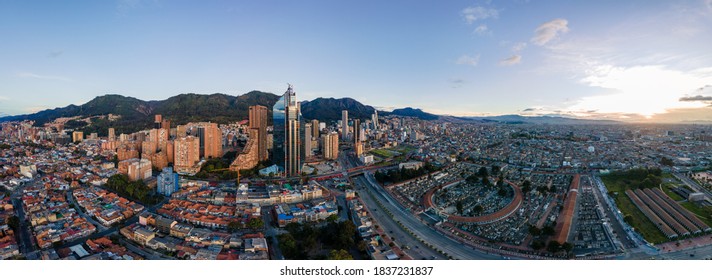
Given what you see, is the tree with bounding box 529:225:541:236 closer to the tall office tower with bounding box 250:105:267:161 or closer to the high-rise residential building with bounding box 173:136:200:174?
the tall office tower with bounding box 250:105:267:161

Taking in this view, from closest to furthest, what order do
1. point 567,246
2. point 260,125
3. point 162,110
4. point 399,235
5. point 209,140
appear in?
point 567,246
point 399,235
point 162,110
point 260,125
point 209,140

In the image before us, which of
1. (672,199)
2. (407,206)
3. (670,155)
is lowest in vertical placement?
(407,206)

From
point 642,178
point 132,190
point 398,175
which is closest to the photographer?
point 642,178

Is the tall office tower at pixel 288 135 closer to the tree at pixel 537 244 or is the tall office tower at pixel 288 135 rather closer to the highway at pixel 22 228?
the highway at pixel 22 228

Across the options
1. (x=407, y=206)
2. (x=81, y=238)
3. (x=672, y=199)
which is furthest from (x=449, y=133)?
(x=81, y=238)

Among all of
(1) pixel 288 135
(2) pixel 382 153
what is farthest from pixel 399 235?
(2) pixel 382 153

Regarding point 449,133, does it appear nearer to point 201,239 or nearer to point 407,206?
point 407,206

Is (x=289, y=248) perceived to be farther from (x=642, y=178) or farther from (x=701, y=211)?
(x=642, y=178)
